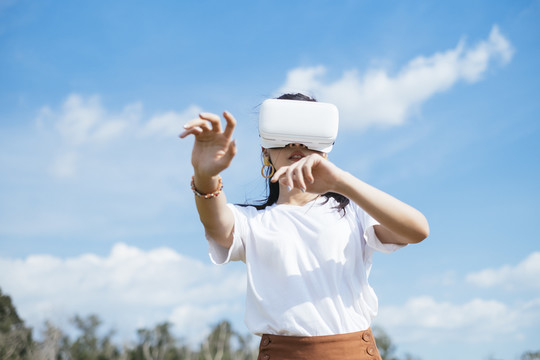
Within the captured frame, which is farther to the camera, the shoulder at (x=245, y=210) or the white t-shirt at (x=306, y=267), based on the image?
the shoulder at (x=245, y=210)

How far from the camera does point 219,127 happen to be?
2682mm

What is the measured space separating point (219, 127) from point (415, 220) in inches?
42.2

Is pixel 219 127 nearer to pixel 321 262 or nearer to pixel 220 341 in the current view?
pixel 321 262

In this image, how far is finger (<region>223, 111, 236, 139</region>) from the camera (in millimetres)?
2643

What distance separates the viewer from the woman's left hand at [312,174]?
2535 millimetres

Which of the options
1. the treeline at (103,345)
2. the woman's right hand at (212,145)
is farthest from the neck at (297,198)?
the treeline at (103,345)

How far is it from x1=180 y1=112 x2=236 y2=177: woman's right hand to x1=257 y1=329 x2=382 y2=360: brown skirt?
942mm

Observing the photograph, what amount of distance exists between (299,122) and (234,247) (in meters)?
0.78

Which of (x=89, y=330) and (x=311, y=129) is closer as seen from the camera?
(x=311, y=129)

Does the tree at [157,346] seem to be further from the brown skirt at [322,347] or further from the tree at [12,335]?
the brown skirt at [322,347]

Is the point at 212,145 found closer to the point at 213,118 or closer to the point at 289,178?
the point at 213,118

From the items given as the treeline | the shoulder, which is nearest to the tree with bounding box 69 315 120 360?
the treeline

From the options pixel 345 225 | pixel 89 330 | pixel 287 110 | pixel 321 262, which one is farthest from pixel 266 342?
pixel 89 330

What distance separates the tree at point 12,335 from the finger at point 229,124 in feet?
128
